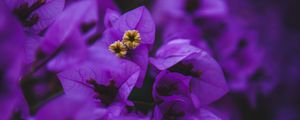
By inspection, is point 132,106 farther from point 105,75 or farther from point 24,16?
point 24,16

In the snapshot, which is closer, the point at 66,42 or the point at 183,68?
the point at 66,42

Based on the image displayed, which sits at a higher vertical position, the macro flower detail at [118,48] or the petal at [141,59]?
the macro flower detail at [118,48]

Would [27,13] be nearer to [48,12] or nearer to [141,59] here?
[48,12]

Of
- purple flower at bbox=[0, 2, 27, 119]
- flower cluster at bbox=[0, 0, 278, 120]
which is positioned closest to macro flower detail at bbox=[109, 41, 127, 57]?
flower cluster at bbox=[0, 0, 278, 120]

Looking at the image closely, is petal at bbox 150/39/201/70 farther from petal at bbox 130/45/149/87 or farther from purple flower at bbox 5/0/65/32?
purple flower at bbox 5/0/65/32

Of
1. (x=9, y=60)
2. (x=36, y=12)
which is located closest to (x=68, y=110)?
(x=9, y=60)

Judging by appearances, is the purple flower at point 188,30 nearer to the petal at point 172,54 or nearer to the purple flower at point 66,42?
the petal at point 172,54

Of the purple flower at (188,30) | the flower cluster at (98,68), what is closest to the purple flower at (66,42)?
the flower cluster at (98,68)

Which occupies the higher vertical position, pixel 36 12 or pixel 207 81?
pixel 36 12
